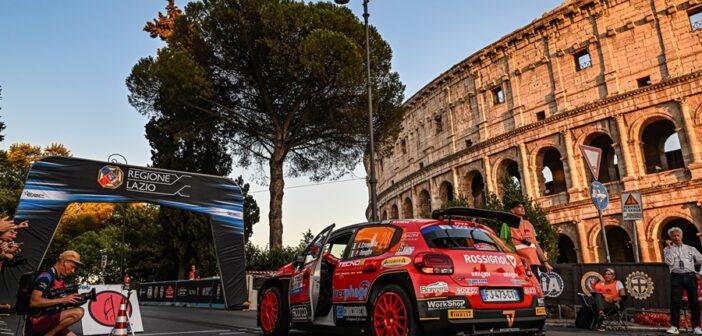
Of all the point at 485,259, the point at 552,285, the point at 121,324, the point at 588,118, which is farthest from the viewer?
the point at 588,118

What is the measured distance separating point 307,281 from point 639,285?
23.7 ft

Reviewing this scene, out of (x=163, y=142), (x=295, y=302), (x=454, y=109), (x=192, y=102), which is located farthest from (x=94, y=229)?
(x=295, y=302)

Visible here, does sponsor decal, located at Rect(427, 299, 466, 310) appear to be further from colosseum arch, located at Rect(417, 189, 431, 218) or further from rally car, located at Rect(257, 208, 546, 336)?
colosseum arch, located at Rect(417, 189, 431, 218)

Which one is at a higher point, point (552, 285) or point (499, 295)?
point (499, 295)

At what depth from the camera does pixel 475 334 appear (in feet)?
14.4

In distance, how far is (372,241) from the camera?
17.6ft

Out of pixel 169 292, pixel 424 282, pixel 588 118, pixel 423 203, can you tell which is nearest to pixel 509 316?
pixel 424 282

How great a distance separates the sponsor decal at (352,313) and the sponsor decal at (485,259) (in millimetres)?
1273

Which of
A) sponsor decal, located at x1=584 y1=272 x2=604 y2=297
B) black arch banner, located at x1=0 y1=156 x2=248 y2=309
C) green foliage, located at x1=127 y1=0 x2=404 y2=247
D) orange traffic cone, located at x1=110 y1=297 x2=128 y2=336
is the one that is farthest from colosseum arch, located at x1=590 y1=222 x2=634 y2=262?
orange traffic cone, located at x1=110 y1=297 x2=128 y2=336

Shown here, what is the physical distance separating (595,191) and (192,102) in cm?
1651

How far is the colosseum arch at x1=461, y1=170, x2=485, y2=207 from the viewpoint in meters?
30.6

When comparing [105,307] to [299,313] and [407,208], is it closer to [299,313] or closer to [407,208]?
[299,313]

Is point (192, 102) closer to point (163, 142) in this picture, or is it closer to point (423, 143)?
point (163, 142)

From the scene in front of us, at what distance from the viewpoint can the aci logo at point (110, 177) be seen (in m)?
13.1
